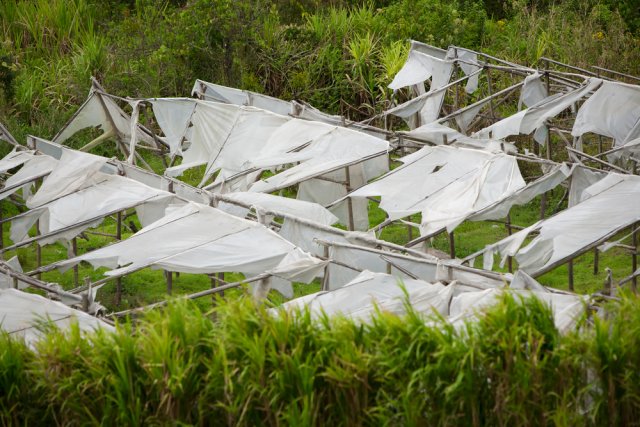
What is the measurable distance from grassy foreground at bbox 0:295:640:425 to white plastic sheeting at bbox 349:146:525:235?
398cm

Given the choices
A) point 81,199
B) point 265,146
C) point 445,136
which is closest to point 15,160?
point 81,199

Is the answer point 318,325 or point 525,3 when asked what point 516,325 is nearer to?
point 318,325

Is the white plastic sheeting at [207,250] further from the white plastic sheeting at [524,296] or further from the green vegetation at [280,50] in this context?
the green vegetation at [280,50]

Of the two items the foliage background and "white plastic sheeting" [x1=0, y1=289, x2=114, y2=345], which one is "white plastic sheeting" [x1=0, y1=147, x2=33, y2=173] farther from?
"white plastic sheeting" [x1=0, y1=289, x2=114, y2=345]

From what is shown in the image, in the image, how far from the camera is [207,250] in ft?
35.7

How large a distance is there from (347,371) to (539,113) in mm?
7300

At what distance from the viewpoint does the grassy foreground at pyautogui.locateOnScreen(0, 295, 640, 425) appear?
24.3 feet

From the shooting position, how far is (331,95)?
1939cm

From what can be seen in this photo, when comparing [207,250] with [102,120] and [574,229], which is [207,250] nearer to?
[574,229]

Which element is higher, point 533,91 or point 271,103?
point 533,91

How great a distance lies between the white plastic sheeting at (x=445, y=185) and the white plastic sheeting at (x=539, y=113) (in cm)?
113

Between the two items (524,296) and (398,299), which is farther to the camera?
(398,299)

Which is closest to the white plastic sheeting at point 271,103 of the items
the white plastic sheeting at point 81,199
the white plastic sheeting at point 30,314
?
the white plastic sheeting at point 81,199

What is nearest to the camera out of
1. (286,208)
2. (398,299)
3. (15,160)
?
(398,299)
